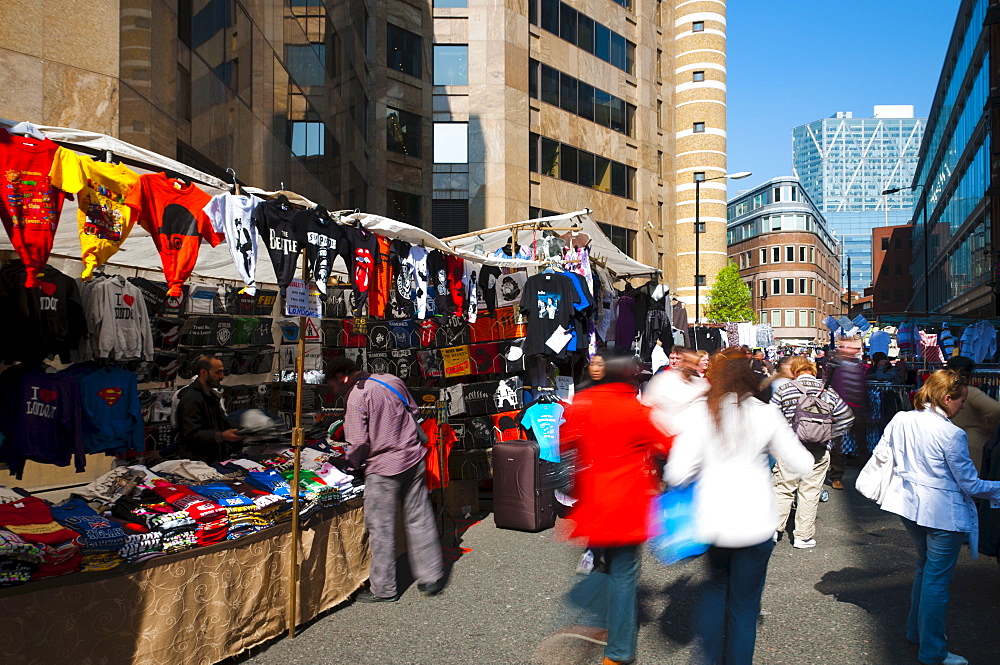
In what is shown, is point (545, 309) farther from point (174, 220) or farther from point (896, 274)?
point (896, 274)

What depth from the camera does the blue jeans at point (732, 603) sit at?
13.1ft

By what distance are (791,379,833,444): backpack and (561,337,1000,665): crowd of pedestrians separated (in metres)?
2.88

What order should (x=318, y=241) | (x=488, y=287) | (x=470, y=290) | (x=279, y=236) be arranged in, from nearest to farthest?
(x=279, y=236) < (x=318, y=241) < (x=470, y=290) < (x=488, y=287)

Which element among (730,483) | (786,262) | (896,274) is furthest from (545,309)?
(896,274)

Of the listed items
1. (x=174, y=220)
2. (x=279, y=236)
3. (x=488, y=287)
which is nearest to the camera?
(x=174, y=220)

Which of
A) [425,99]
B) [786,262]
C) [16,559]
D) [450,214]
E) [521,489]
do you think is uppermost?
[425,99]

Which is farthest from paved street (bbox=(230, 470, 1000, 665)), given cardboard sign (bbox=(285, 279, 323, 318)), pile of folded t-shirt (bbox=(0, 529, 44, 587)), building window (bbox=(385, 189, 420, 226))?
building window (bbox=(385, 189, 420, 226))

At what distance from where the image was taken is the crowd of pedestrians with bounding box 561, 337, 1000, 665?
13.2 ft

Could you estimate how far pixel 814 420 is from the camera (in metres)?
8.18

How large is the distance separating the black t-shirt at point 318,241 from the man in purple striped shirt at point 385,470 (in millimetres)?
833

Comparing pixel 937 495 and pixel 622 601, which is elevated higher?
pixel 937 495

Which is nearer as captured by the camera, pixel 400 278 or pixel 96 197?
pixel 96 197

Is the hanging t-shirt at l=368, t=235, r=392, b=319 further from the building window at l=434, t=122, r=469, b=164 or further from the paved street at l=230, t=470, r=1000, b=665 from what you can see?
the building window at l=434, t=122, r=469, b=164

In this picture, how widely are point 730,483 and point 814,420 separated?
476 centimetres
